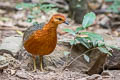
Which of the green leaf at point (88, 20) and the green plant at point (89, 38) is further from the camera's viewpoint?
the green leaf at point (88, 20)

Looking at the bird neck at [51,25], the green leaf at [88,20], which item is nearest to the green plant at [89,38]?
the green leaf at [88,20]

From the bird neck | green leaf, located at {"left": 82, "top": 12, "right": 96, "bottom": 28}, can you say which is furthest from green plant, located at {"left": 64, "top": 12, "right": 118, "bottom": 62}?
the bird neck

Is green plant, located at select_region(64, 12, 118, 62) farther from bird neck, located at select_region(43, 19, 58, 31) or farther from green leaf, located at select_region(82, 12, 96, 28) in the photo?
bird neck, located at select_region(43, 19, 58, 31)

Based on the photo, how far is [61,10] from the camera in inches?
338

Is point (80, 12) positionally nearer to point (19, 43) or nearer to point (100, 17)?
point (100, 17)

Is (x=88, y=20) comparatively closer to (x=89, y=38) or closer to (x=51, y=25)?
(x=89, y=38)

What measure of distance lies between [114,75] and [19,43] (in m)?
1.84

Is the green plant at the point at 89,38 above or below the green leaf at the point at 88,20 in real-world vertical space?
below

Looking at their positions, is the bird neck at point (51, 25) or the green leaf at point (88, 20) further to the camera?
the green leaf at point (88, 20)

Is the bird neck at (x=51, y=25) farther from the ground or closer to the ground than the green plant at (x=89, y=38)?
farther from the ground

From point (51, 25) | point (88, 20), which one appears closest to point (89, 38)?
point (88, 20)

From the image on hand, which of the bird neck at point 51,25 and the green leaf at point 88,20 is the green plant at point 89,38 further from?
the bird neck at point 51,25

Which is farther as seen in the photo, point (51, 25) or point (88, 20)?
point (88, 20)

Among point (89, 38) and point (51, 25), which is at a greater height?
point (51, 25)
